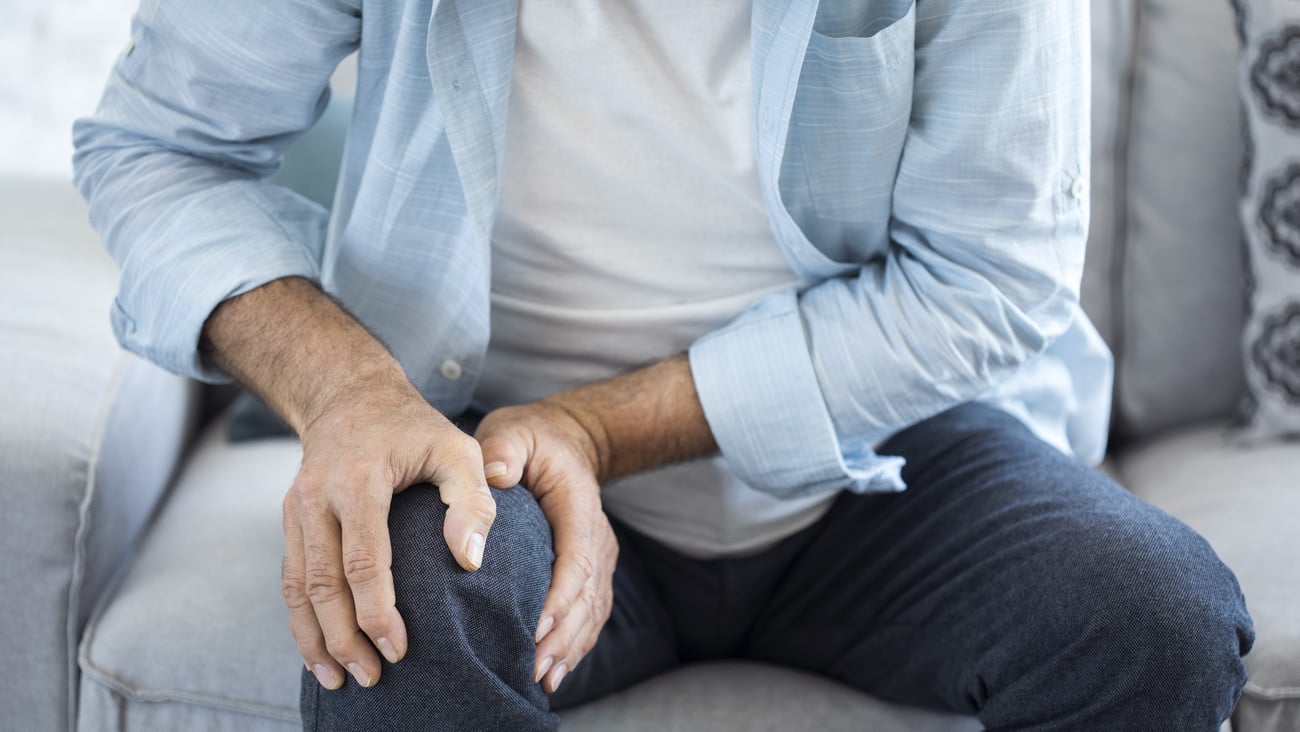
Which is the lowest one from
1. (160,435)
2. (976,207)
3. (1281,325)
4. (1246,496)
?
(160,435)

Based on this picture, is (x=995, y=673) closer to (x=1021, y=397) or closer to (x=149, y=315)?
(x=1021, y=397)

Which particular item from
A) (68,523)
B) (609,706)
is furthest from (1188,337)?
(68,523)

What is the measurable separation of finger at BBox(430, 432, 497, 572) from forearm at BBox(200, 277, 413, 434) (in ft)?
0.32

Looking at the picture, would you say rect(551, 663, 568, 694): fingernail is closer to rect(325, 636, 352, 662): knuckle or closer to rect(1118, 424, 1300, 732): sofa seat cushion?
rect(325, 636, 352, 662): knuckle

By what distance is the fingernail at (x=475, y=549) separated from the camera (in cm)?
64

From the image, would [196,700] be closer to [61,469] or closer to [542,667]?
[61,469]

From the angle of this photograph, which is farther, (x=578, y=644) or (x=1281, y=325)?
(x=1281, y=325)

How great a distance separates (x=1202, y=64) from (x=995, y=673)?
33.2 inches

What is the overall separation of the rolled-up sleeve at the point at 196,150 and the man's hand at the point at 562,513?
8.9 inches

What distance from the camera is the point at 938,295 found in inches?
33.4

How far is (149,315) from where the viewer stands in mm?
845

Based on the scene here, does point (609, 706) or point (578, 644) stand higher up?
point (578, 644)

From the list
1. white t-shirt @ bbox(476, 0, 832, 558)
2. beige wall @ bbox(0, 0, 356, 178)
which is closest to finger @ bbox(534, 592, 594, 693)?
white t-shirt @ bbox(476, 0, 832, 558)

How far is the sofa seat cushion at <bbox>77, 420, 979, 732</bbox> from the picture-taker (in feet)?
2.77
